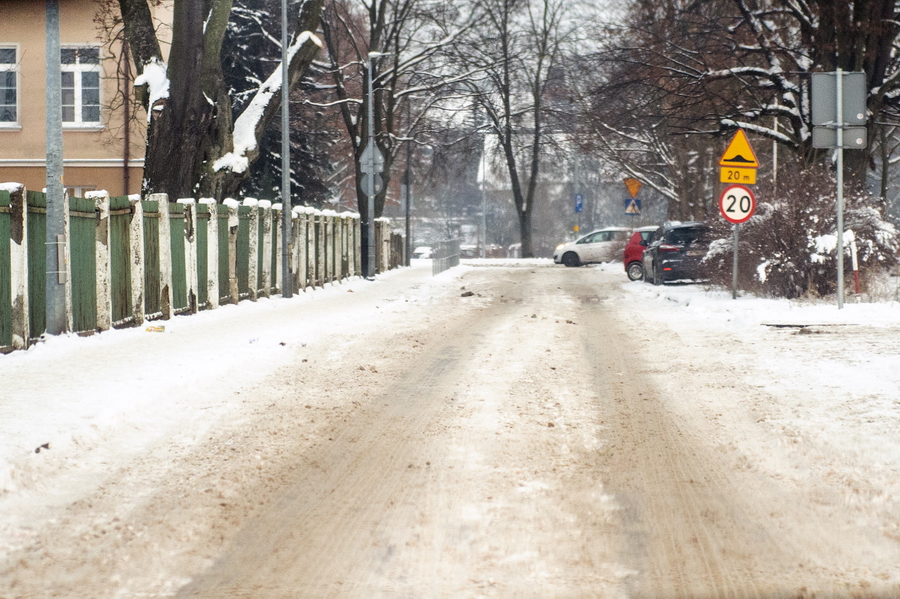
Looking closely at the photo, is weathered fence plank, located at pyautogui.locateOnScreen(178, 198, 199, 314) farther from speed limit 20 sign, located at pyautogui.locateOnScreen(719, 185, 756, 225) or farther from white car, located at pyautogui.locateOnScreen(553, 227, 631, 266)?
white car, located at pyautogui.locateOnScreen(553, 227, 631, 266)

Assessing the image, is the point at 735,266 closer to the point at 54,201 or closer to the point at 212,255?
the point at 212,255

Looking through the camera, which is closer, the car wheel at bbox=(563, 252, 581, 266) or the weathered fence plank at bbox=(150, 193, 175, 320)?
the weathered fence plank at bbox=(150, 193, 175, 320)

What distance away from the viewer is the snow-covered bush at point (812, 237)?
59.3 feet

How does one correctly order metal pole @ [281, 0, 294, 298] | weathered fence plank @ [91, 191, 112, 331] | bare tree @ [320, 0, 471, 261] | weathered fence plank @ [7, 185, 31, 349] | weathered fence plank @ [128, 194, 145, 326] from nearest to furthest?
weathered fence plank @ [7, 185, 31, 349] < weathered fence plank @ [91, 191, 112, 331] < weathered fence plank @ [128, 194, 145, 326] < metal pole @ [281, 0, 294, 298] < bare tree @ [320, 0, 471, 261]

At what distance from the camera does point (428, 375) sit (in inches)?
421

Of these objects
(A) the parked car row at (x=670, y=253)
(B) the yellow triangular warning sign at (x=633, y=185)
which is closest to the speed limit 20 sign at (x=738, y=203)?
(A) the parked car row at (x=670, y=253)

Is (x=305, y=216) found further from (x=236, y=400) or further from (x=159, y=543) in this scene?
(x=159, y=543)

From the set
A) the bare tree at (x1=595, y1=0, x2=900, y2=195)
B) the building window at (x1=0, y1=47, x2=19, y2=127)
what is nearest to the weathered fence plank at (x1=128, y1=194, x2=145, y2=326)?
the bare tree at (x1=595, y1=0, x2=900, y2=195)

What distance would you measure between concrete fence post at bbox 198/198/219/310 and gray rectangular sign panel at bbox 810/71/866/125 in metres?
9.07

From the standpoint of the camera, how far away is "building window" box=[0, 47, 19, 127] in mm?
32500

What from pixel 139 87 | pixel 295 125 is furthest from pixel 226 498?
pixel 295 125

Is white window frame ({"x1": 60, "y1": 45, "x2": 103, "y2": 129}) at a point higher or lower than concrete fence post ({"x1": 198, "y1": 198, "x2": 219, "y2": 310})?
higher

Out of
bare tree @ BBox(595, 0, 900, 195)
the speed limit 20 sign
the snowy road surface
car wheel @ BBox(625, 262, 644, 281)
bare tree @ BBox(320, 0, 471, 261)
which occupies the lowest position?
the snowy road surface

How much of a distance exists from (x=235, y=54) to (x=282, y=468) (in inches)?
1267
